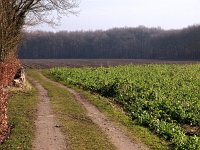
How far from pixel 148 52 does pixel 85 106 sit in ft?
499

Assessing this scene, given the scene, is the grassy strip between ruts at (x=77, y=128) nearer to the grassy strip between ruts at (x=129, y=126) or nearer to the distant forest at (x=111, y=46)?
the grassy strip between ruts at (x=129, y=126)

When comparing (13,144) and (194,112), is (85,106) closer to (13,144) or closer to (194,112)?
(194,112)

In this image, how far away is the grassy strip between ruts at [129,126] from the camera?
17770 millimetres

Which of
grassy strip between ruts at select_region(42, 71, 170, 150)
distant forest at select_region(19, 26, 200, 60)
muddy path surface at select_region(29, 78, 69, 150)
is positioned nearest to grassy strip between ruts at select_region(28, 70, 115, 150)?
muddy path surface at select_region(29, 78, 69, 150)

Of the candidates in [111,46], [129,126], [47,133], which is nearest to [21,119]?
[47,133]

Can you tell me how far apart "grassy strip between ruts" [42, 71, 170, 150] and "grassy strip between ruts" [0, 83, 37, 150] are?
3782mm

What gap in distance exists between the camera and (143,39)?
199m

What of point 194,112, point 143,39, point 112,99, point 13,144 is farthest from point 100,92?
point 143,39

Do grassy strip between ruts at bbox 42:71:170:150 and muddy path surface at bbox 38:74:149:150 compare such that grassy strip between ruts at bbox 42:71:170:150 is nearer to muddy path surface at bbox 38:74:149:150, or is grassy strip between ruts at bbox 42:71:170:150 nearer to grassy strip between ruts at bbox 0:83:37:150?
muddy path surface at bbox 38:74:149:150

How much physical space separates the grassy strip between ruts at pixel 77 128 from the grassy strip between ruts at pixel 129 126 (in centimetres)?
121

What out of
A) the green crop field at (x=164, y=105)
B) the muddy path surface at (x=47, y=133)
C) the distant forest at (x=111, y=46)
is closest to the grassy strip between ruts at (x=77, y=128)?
the muddy path surface at (x=47, y=133)

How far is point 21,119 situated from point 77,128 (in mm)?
2938

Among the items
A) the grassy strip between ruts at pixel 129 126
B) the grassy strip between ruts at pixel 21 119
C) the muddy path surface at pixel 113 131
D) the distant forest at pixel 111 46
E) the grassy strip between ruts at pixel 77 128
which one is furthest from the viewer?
the distant forest at pixel 111 46

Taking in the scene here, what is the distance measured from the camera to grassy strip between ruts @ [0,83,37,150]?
1644 centimetres
